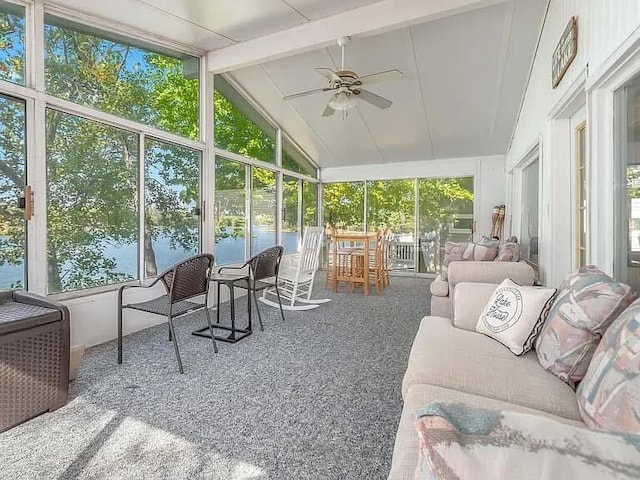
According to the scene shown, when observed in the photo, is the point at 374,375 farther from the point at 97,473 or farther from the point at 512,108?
the point at 512,108

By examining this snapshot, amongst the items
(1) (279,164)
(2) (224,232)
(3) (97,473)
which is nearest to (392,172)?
(1) (279,164)

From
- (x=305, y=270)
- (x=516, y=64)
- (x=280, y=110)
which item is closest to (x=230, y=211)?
(x=305, y=270)

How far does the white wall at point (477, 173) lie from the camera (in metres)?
6.40

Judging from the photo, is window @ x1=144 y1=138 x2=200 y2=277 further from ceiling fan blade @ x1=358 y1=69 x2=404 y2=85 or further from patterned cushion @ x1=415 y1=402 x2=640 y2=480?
patterned cushion @ x1=415 y1=402 x2=640 y2=480

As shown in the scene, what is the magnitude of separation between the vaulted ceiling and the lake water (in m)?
1.97

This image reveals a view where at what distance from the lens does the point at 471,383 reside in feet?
4.36

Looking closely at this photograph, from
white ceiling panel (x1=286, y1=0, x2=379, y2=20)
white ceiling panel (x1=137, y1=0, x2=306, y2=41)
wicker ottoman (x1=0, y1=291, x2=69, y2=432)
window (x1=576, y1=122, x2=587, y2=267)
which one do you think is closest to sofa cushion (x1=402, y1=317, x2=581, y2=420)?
window (x1=576, y1=122, x2=587, y2=267)

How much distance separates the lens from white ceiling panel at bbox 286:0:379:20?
3.16 meters

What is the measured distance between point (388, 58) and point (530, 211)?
2.43 metres

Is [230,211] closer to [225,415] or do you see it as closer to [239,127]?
[239,127]

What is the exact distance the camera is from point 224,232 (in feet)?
15.6

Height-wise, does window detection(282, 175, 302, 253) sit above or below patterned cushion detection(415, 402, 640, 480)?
above

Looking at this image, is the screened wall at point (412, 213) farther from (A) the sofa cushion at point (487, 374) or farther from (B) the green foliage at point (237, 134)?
(A) the sofa cushion at point (487, 374)

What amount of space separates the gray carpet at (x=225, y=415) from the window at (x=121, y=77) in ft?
7.03
